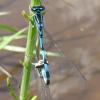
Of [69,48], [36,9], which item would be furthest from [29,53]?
[69,48]

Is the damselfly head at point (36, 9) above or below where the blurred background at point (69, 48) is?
above

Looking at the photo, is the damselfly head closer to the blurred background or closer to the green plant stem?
the green plant stem

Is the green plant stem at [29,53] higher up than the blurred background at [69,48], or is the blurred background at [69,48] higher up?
the green plant stem at [29,53]

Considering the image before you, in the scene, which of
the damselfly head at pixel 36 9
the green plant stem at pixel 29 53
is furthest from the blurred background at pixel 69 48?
the damselfly head at pixel 36 9

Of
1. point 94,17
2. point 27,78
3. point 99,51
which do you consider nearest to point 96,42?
point 99,51

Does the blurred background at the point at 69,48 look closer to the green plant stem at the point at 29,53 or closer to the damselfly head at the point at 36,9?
the green plant stem at the point at 29,53

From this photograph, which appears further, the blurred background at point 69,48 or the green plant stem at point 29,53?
the blurred background at point 69,48

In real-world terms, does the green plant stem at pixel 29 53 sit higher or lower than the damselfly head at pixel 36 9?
lower

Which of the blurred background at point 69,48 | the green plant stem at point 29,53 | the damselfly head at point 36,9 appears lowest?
the blurred background at point 69,48
